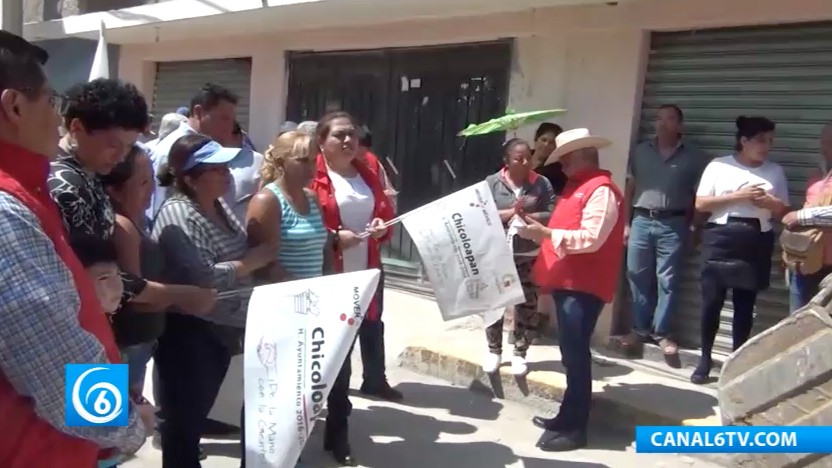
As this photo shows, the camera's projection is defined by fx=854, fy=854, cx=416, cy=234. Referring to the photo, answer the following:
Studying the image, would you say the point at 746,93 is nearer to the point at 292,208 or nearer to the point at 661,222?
the point at 661,222

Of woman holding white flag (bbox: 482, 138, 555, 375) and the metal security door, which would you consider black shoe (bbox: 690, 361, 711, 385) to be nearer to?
woman holding white flag (bbox: 482, 138, 555, 375)

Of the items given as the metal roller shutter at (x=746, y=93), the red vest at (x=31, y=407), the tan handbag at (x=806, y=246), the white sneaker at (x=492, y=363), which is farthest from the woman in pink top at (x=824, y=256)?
the red vest at (x=31, y=407)

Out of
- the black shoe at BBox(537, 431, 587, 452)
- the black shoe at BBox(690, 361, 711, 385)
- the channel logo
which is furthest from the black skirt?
the channel logo

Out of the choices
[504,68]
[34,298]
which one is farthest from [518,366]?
[34,298]

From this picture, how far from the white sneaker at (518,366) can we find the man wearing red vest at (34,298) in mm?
3871

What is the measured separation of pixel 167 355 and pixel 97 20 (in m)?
8.79

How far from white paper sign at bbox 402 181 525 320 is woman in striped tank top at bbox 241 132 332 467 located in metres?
0.52

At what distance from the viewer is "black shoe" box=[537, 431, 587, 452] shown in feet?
15.2

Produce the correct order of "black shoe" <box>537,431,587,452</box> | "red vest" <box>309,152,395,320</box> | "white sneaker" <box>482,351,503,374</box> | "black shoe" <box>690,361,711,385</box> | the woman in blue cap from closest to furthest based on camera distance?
the woman in blue cap < "red vest" <box>309,152,395,320</box> < "black shoe" <box>537,431,587,452</box> < "black shoe" <box>690,361,711,385</box> < "white sneaker" <box>482,351,503,374</box>

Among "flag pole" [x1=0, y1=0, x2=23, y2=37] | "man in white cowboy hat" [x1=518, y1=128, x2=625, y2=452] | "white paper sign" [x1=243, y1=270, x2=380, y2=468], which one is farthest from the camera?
"flag pole" [x1=0, y1=0, x2=23, y2=37]

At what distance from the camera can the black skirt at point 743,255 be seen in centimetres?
514

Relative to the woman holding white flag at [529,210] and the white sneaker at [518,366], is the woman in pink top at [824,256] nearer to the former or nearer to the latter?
the woman holding white flag at [529,210]

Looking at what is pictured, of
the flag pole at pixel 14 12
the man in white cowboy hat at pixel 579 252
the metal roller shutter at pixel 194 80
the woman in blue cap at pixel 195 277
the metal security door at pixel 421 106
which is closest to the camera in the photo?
the woman in blue cap at pixel 195 277

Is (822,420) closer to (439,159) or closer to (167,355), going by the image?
(167,355)
